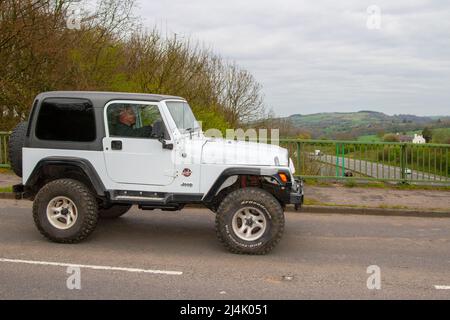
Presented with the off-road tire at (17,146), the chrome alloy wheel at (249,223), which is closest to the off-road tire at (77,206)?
the off-road tire at (17,146)

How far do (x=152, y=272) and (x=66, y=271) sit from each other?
0.96 metres

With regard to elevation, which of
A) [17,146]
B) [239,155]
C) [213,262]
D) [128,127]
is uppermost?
[128,127]

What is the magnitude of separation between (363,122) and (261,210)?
1835cm

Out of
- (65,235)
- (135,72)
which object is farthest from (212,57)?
(65,235)

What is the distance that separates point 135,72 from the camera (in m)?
18.9

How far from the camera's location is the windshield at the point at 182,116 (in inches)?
264

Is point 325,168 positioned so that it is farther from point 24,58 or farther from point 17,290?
point 24,58

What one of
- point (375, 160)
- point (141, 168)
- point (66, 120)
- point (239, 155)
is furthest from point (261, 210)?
point (375, 160)

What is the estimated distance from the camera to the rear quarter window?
658 centimetres

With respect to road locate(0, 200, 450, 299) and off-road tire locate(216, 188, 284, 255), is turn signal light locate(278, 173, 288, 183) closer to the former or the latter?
off-road tire locate(216, 188, 284, 255)

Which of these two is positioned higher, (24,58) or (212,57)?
(212,57)

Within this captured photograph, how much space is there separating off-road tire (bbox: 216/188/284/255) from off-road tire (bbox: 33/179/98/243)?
1744mm

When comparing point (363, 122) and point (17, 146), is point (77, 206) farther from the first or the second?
point (363, 122)

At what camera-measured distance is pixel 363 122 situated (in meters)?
23.3
